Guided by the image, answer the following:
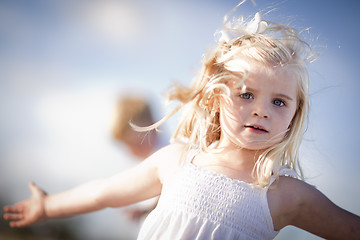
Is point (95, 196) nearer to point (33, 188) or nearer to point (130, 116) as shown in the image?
point (33, 188)

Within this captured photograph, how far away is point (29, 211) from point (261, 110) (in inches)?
51.6

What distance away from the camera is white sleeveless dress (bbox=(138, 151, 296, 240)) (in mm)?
1107

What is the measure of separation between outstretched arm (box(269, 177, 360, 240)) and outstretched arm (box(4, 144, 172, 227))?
1.83ft

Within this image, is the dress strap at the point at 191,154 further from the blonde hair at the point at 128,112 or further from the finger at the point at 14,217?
the finger at the point at 14,217

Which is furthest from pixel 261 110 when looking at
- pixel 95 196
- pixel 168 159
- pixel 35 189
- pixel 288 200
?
pixel 35 189

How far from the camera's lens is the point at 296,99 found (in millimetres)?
1241

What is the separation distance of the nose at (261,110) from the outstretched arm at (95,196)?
1.61 feet

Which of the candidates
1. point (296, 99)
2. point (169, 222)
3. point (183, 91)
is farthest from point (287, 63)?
point (169, 222)

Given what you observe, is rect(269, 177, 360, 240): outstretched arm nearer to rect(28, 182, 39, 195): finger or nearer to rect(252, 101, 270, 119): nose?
rect(252, 101, 270, 119): nose

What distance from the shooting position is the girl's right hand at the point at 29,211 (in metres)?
1.59

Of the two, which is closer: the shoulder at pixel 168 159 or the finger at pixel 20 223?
the shoulder at pixel 168 159

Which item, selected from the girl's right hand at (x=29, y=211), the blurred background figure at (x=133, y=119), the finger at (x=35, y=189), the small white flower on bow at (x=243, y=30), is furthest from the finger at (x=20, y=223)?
the small white flower on bow at (x=243, y=30)

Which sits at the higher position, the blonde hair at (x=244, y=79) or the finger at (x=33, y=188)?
the blonde hair at (x=244, y=79)

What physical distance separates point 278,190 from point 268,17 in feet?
2.62
